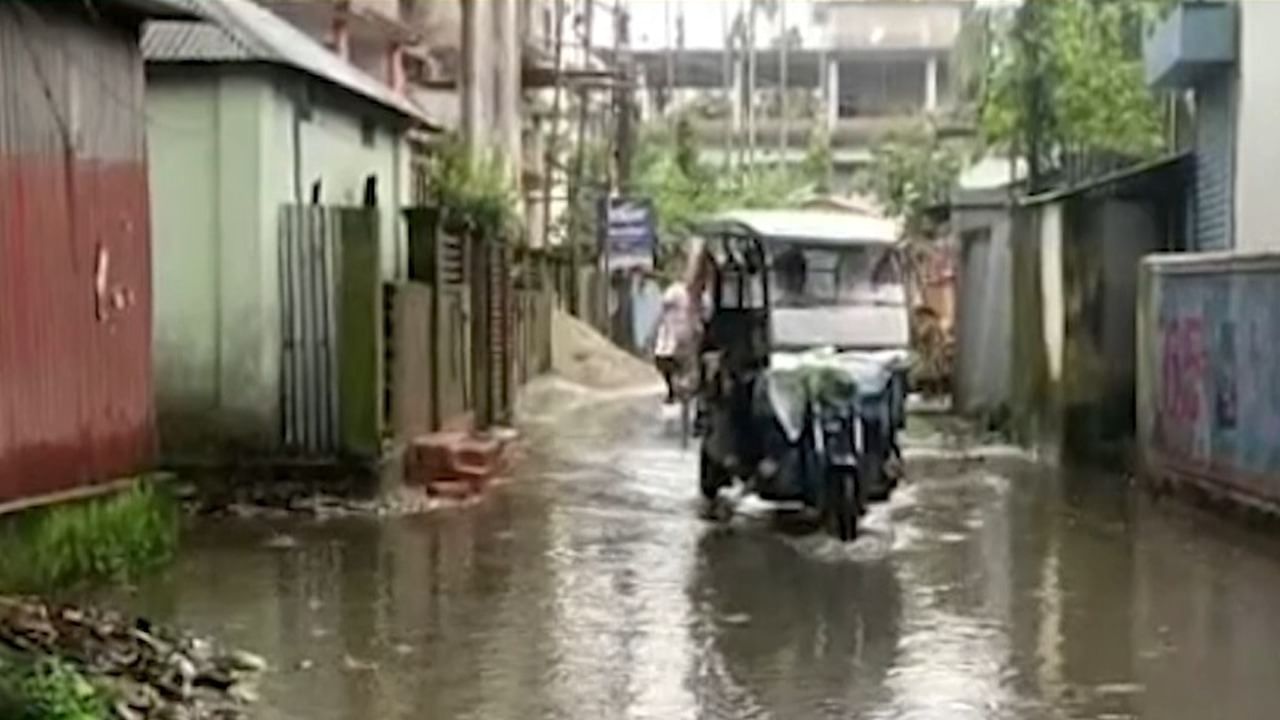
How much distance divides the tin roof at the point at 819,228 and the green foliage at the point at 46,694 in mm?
16820

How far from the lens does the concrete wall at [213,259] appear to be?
18141mm

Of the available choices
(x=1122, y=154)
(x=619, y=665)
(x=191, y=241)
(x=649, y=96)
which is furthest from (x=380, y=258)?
(x=649, y=96)

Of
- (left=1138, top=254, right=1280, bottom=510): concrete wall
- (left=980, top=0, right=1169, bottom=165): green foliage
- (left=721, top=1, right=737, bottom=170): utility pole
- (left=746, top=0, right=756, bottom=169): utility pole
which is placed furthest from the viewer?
(left=721, top=1, right=737, bottom=170): utility pole

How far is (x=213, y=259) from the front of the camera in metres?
18.3

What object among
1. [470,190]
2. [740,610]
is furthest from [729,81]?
[740,610]

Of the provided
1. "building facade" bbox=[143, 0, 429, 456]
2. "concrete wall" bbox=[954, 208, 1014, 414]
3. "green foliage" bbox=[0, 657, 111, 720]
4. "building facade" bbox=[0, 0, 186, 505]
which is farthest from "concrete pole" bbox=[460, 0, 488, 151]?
"green foliage" bbox=[0, 657, 111, 720]

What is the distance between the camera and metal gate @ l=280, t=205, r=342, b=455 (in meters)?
18.4

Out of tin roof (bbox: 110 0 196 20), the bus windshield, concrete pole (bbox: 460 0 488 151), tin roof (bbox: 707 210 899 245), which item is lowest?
the bus windshield

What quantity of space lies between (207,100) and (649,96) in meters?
52.4

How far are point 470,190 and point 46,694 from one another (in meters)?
18.1

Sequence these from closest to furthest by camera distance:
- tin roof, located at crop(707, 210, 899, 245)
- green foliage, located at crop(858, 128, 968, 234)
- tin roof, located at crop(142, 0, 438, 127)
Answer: tin roof, located at crop(142, 0, 438, 127) → tin roof, located at crop(707, 210, 899, 245) → green foliage, located at crop(858, 128, 968, 234)

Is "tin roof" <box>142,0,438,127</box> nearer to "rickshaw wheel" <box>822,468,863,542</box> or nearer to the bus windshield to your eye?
"rickshaw wheel" <box>822,468,863,542</box>

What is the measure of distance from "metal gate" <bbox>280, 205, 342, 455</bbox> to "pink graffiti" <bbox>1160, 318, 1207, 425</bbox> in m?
7.04

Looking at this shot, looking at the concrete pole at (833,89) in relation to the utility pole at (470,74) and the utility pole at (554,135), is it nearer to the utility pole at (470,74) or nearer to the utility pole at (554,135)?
the utility pole at (554,135)
